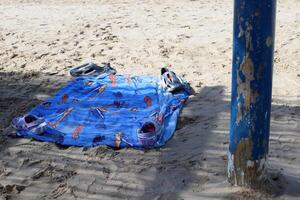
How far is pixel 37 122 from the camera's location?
4457 mm

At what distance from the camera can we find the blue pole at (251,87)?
2.85 metres

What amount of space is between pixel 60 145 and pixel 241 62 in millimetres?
1869

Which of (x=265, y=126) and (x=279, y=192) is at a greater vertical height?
(x=265, y=126)

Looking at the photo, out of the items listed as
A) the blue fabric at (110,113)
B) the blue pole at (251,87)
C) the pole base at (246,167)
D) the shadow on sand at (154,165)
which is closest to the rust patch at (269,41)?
the blue pole at (251,87)

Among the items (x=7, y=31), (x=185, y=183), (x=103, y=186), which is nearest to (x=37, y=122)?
(x=103, y=186)

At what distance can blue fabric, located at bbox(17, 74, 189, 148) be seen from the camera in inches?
165

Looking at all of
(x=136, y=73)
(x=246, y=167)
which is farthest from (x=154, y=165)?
(x=136, y=73)

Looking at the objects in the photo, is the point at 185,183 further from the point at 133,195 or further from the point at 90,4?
the point at 90,4

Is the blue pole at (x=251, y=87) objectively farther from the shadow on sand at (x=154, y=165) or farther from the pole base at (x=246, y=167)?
the shadow on sand at (x=154, y=165)

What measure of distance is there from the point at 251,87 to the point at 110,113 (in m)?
1.97

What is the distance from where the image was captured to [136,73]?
579 cm

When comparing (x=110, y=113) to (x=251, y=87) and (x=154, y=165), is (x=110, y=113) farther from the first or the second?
(x=251, y=87)

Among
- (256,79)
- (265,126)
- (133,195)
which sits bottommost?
(133,195)

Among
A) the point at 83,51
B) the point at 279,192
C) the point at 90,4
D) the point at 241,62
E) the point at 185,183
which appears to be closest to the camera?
the point at 241,62
